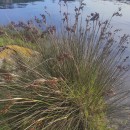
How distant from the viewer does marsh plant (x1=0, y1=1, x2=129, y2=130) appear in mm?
3703

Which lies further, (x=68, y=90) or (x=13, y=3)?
(x=13, y=3)

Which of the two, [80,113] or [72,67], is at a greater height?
[72,67]

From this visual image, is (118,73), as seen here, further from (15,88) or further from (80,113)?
(15,88)

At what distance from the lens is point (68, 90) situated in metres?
3.89

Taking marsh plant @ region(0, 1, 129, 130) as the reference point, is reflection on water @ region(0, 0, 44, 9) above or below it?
below

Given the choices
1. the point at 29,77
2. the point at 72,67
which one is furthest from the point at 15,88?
the point at 72,67

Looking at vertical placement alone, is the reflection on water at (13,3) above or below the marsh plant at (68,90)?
below

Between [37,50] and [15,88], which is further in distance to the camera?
[37,50]

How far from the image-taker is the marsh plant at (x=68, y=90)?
370 cm

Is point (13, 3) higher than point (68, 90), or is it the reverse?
point (68, 90)

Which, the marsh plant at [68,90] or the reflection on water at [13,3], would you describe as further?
the reflection on water at [13,3]

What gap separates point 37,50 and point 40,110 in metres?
1.25

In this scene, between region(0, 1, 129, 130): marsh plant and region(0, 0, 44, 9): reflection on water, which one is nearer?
region(0, 1, 129, 130): marsh plant

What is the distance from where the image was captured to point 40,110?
3.70 metres
